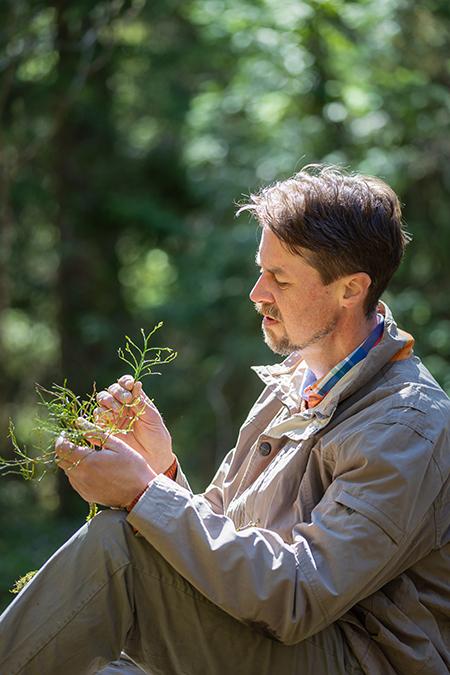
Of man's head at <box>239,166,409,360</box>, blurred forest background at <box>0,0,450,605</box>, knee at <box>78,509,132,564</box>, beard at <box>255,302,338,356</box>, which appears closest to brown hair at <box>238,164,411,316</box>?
man's head at <box>239,166,409,360</box>

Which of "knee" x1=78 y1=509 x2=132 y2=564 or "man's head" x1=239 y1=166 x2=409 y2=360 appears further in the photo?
"man's head" x1=239 y1=166 x2=409 y2=360

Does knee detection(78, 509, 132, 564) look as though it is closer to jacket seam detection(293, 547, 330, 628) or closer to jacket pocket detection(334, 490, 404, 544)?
jacket seam detection(293, 547, 330, 628)

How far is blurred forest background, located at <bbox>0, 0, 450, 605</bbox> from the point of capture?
20.0 feet

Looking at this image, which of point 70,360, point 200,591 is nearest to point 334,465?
point 200,591

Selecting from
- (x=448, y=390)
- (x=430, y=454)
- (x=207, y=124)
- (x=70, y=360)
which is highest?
(x=430, y=454)

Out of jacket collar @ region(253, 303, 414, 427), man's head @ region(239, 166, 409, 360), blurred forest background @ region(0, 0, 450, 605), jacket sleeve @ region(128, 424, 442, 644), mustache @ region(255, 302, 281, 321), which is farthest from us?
blurred forest background @ region(0, 0, 450, 605)

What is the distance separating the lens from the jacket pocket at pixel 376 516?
2.07 m

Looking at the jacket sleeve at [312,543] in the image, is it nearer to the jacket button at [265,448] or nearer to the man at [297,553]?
the man at [297,553]

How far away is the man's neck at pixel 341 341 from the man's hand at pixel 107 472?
1.86 feet

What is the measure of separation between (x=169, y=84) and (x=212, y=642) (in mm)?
7101

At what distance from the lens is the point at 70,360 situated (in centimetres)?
847

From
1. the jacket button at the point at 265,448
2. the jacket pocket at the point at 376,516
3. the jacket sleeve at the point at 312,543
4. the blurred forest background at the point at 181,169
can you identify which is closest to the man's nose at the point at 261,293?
the jacket button at the point at 265,448

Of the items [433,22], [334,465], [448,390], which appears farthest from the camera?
[433,22]

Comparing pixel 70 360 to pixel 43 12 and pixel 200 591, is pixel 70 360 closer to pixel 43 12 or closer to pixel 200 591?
pixel 43 12
